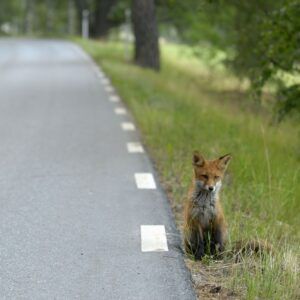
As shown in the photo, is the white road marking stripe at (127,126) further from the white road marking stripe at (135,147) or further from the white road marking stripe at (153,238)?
the white road marking stripe at (153,238)

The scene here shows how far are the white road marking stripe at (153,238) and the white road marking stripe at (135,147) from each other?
335cm

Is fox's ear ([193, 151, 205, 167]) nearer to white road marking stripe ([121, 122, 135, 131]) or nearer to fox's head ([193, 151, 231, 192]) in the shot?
fox's head ([193, 151, 231, 192])

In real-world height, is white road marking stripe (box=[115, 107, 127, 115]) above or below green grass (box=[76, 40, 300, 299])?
below

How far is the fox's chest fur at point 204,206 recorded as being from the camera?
16.2 feet

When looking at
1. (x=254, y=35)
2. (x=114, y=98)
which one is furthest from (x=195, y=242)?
(x=254, y=35)

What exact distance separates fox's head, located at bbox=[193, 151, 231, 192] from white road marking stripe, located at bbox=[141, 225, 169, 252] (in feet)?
2.44

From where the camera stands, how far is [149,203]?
6.72 meters

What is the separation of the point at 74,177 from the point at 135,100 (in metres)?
5.58

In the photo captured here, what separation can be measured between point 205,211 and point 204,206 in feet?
0.14

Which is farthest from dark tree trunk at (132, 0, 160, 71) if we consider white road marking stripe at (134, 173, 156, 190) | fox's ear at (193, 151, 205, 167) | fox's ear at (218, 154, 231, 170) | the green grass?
fox's ear at (193, 151, 205, 167)

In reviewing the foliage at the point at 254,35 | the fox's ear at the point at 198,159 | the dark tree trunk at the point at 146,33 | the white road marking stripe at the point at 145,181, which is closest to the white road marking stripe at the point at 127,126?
the foliage at the point at 254,35

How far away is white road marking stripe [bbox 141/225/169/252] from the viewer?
17.7 ft

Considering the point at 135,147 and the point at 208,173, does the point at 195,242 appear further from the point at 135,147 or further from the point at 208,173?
the point at 135,147

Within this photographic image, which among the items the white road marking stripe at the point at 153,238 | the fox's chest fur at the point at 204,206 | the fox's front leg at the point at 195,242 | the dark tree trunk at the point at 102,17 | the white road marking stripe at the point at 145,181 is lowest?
the dark tree trunk at the point at 102,17
